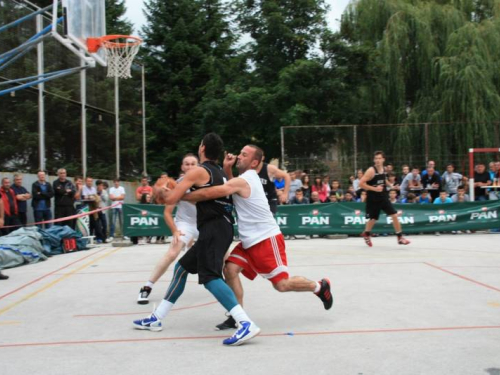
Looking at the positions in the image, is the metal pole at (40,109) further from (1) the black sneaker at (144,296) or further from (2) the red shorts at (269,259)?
(2) the red shorts at (269,259)

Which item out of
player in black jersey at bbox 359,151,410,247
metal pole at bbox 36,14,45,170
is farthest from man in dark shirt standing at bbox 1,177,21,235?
player in black jersey at bbox 359,151,410,247

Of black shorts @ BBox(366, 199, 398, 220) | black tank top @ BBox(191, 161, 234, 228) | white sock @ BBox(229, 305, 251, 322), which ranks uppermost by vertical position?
black tank top @ BBox(191, 161, 234, 228)

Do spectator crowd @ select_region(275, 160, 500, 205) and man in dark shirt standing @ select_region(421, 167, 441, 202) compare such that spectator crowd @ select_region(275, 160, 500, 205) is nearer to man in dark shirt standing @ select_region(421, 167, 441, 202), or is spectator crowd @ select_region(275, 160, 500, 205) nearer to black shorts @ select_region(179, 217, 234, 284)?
man in dark shirt standing @ select_region(421, 167, 441, 202)

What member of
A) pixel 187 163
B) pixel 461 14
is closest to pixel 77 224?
pixel 187 163

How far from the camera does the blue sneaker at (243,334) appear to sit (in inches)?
195

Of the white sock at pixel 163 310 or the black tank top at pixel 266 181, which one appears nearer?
the white sock at pixel 163 310

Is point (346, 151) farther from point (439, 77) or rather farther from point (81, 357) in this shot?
point (81, 357)

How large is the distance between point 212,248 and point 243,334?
81cm

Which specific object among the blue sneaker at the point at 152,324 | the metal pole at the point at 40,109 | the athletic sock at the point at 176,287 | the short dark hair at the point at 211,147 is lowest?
the blue sneaker at the point at 152,324

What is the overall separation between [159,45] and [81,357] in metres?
30.1

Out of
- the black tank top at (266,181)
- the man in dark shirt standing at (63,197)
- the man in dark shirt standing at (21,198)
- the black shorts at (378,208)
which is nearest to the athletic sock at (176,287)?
the black tank top at (266,181)

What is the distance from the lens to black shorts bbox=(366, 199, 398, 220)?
40.8 feet

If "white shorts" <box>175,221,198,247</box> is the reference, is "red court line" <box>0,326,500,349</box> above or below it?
below

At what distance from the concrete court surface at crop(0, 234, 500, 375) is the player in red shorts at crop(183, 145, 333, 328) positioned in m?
0.45
